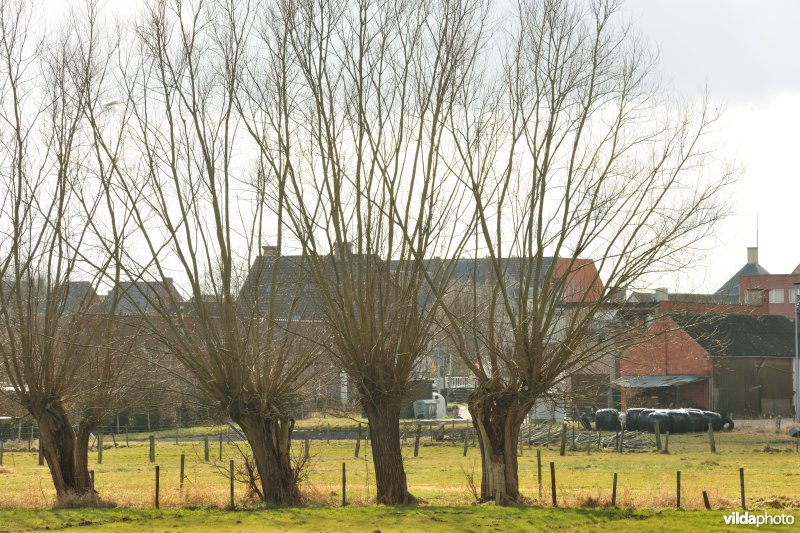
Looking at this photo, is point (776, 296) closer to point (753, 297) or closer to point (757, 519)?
point (753, 297)

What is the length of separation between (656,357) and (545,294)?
39414 mm

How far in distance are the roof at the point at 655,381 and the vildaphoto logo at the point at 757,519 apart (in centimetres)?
3833

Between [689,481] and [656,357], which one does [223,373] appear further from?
[656,357]

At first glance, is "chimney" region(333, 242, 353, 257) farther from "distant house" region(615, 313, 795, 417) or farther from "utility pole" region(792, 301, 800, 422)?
"utility pole" region(792, 301, 800, 422)

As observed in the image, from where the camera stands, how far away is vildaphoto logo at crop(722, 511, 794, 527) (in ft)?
60.5

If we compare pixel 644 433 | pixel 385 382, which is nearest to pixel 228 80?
pixel 385 382

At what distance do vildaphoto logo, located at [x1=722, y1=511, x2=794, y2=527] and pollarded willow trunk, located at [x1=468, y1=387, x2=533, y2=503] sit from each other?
501 cm

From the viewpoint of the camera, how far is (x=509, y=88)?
2292 cm

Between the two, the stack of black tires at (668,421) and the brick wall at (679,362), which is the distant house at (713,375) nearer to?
the brick wall at (679,362)

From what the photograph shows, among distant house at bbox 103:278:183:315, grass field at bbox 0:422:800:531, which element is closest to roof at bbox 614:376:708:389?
grass field at bbox 0:422:800:531

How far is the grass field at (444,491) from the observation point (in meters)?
19.6

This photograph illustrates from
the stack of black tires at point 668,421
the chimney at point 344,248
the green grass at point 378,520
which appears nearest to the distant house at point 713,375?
the stack of black tires at point 668,421

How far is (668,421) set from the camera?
5038 cm

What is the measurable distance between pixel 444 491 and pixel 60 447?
9925 millimetres
